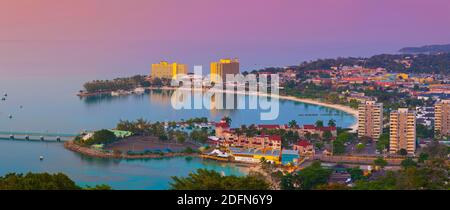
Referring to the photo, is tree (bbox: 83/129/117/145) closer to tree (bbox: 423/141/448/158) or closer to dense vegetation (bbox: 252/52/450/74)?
tree (bbox: 423/141/448/158)

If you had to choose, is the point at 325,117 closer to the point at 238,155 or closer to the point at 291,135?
the point at 291,135

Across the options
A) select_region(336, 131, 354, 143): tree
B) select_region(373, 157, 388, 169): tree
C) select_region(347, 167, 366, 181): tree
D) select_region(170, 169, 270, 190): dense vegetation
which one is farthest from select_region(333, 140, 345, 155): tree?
select_region(170, 169, 270, 190): dense vegetation

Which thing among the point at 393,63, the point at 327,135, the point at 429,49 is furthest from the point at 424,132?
the point at 429,49

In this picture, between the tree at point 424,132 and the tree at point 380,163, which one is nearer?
the tree at point 380,163

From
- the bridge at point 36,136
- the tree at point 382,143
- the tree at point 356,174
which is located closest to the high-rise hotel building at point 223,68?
the bridge at point 36,136

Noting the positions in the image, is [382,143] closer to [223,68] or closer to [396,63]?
[223,68]

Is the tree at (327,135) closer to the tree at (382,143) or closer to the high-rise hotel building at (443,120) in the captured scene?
the tree at (382,143)
